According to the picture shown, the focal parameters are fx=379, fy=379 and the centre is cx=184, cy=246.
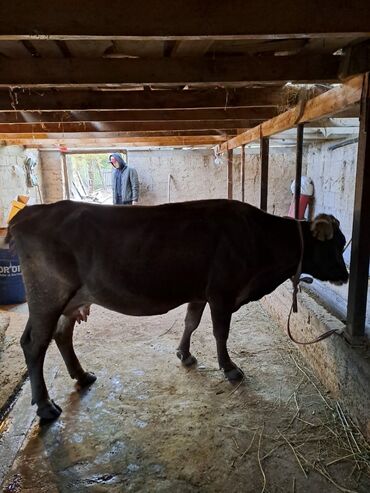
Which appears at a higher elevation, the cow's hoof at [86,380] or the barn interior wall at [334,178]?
the barn interior wall at [334,178]

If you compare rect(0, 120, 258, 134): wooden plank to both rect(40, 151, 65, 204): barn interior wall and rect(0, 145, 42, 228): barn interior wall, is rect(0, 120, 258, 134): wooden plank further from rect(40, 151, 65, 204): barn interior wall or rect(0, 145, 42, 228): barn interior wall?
rect(40, 151, 65, 204): barn interior wall

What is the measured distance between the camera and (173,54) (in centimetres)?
243

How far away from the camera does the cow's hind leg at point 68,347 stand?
A: 290cm

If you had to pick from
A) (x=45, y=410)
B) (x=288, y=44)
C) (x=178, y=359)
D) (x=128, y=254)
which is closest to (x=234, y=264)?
(x=128, y=254)

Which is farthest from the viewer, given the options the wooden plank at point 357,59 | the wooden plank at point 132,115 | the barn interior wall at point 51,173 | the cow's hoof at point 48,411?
the barn interior wall at point 51,173

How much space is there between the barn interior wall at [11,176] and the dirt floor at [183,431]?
416cm

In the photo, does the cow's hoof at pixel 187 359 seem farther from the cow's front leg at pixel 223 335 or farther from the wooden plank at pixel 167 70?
the wooden plank at pixel 167 70

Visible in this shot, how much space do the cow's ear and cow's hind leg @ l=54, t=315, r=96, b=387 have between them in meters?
1.98

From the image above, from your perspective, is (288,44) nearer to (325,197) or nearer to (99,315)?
(99,315)

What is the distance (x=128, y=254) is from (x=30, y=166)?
20.6ft

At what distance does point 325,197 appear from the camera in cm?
821

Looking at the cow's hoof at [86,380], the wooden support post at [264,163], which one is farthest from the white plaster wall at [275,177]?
the cow's hoof at [86,380]

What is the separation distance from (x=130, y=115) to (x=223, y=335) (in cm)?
258

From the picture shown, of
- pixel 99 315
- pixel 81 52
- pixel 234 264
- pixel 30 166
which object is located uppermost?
pixel 81 52
